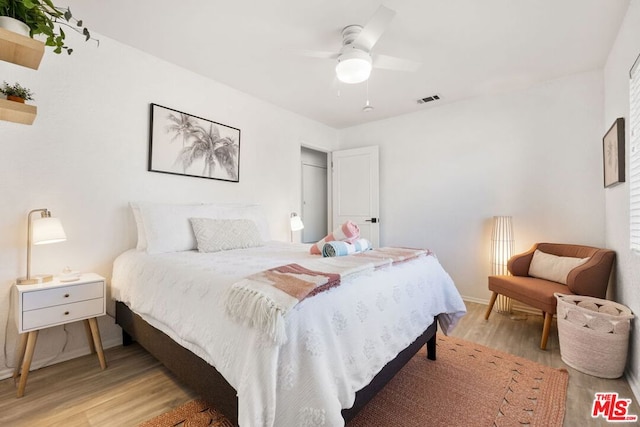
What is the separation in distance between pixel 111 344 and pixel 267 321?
2.19 meters

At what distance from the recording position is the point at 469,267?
11.9 ft

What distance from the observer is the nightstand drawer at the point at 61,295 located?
172 centimetres

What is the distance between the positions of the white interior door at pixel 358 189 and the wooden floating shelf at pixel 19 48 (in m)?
3.68

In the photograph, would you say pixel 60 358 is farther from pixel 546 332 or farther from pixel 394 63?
pixel 546 332

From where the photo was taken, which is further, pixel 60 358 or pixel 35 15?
pixel 60 358

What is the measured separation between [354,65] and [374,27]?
263 mm

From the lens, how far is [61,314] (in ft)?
6.03

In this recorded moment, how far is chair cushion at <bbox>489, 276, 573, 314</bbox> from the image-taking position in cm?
235

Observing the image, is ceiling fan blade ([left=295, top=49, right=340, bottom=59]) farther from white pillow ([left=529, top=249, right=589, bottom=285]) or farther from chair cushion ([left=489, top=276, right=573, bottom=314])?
white pillow ([left=529, top=249, right=589, bottom=285])

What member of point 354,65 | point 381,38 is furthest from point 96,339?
point 381,38

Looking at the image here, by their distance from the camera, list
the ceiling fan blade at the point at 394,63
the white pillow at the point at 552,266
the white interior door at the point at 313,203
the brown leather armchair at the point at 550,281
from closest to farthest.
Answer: the ceiling fan blade at the point at 394,63, the brown leather armchair at the point at 550,281, the white pillow at the point at 552,266, the white interior door at the point at 313,203

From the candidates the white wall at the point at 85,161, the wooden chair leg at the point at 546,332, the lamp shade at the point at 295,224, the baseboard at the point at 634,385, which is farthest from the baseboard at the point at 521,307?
the white wall at the point at 85,161

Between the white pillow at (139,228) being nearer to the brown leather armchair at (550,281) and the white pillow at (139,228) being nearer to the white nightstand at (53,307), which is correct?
the white nightstand at (53,307)

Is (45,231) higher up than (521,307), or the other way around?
(45,231)
